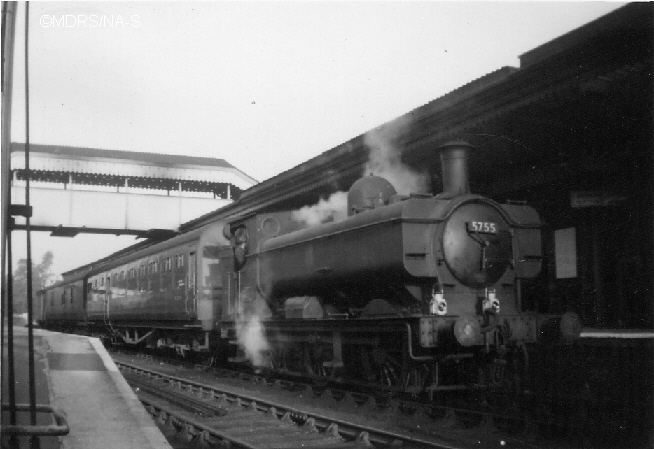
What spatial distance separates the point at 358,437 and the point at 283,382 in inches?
181

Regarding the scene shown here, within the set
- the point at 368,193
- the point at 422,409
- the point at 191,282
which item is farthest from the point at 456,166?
the point at 191,282

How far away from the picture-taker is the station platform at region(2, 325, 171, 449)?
4969mm

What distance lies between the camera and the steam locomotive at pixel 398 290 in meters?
7.71

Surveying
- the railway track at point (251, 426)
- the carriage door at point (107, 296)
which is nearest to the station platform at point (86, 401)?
the railway track at point (251, 426)

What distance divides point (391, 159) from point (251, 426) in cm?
520

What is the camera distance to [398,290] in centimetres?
806

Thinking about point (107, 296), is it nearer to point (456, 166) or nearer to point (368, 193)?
point (368, 193)

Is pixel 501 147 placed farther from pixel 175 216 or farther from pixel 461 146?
pixel 175 216

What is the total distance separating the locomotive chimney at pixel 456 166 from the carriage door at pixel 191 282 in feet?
24.6

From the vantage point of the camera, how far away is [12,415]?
3.74 metres

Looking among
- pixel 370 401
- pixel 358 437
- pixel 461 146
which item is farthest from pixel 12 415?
pixel 461 146

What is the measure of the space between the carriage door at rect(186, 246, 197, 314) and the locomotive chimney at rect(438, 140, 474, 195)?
7.51 m

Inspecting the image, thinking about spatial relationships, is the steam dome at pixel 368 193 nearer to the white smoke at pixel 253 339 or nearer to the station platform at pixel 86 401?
the white smoke at pixel 253 339

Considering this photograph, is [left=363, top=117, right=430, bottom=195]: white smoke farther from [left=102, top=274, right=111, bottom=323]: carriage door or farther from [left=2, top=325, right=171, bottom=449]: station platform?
[left=102, top=274, right=111, bottom=323]: carriage door
